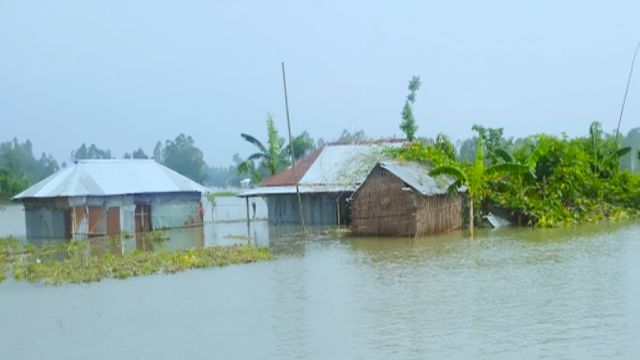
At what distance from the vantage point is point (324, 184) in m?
24.8

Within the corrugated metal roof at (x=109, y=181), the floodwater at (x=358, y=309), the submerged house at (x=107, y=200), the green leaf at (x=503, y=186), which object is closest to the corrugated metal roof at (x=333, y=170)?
the submerged house at (x=107, y=200)

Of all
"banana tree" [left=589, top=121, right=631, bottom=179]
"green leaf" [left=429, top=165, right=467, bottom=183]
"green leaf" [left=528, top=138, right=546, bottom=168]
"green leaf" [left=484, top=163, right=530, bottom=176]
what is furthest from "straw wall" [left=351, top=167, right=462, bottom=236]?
"banana tree" [left=589, top=121, right=631, bottom=179]

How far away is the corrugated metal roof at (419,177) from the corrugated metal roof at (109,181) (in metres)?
8.78

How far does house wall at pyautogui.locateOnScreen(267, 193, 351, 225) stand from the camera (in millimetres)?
24641

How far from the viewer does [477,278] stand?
12625 mm

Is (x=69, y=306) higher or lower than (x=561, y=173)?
lower

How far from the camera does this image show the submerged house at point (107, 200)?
2325 centimetres

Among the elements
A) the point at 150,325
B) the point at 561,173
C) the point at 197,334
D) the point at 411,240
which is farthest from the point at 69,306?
the point at 561,173

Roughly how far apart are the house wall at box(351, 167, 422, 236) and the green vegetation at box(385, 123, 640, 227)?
1.91m

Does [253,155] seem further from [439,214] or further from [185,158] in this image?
[185,158]

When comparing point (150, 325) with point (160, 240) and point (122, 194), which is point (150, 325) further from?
point (122, 194)

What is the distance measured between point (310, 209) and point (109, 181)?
22.5 ft

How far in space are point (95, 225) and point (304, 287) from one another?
12.7 m

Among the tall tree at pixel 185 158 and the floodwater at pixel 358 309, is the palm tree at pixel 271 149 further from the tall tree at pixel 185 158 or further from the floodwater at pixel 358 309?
the tall tree at pixel 185 158
